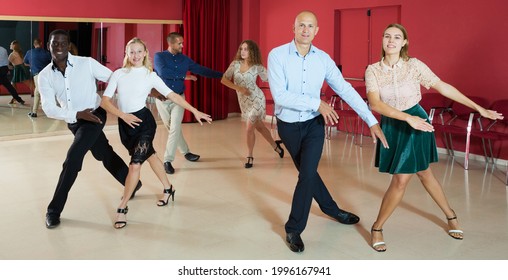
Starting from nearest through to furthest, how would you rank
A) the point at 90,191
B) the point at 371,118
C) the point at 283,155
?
the point at 371,118 < the point at 90,191 < the point at 283,155

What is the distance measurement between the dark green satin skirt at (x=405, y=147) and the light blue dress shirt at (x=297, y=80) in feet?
0.51

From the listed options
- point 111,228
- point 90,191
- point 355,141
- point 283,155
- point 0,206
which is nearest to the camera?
point 111,228

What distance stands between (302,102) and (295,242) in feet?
3.08

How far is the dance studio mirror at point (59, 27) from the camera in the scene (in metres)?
8.33

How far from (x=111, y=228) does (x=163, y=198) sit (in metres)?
0.72

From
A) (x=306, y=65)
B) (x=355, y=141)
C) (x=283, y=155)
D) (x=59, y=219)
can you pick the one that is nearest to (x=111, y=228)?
(x=59, y=219)

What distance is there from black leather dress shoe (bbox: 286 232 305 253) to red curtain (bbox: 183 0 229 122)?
245 inches

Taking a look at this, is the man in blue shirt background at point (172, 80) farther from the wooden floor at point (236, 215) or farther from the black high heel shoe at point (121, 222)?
the black high heel shoe at point (121, 222)

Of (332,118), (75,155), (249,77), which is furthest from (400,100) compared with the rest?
(249,77)

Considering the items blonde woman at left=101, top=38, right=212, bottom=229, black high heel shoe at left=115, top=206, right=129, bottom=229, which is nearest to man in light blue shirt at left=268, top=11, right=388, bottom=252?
blonde woman at left=101, top=38, right=212, bottom=229

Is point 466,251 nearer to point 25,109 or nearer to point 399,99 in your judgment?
point 399,99

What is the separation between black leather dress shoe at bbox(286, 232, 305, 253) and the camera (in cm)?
383

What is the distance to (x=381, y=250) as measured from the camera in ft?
12.6

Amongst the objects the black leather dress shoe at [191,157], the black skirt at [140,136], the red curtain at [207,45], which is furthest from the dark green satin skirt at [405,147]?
the red curtain at [207,45]
